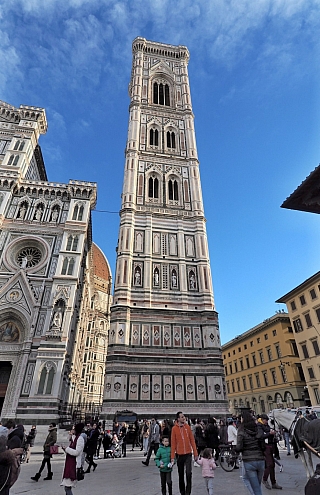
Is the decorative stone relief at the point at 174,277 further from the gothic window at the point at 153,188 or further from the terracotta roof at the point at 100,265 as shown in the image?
the terracotta roof at the point at 100,265

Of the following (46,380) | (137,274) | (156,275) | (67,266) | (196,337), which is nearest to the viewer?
(46,380)

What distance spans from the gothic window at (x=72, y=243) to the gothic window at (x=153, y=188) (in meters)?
8.17

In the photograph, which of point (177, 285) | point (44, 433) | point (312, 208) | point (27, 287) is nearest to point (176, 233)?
point (177, 285)

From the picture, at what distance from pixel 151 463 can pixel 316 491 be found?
9454mm

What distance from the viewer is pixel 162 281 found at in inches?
952

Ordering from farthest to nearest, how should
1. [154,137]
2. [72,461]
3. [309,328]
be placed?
1. [154,137]
2. [309,328]
3. [72,461]

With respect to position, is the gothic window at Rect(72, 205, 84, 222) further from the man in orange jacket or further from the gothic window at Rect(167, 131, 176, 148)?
the man in orange jacket

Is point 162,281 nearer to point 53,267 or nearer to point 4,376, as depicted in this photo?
point 53,267

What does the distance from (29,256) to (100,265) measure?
34.5 meters

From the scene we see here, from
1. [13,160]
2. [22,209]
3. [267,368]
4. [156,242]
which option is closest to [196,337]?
[156,242]

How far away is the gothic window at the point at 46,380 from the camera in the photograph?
729 inches

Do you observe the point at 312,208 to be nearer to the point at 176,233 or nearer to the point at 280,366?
the point at 176,233

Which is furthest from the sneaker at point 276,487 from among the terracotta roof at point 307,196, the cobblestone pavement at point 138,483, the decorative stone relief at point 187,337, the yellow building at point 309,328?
the yellow building at point 309,328

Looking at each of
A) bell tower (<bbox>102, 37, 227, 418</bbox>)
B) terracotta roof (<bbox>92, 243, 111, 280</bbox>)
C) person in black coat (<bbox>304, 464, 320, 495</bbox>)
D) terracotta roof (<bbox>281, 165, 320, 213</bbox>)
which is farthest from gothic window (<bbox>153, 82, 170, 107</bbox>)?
person in black coat (<bbox>304, 464, 320, 495</bbox>)
